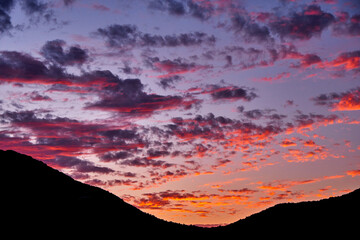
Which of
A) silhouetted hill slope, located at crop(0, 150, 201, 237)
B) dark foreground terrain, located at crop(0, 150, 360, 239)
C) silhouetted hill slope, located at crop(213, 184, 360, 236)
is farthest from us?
silhouetted hill slope, located at crop(0, 150, 201, 237)

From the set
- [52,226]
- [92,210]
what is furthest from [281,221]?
[52,226]

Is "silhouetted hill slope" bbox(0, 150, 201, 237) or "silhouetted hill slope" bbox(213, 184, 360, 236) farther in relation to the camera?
"silhouetted hill slope" bbox(0, 150, 201, 237)

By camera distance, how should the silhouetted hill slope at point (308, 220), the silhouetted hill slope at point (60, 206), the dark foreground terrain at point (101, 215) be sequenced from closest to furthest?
the dark foreground terrain at point (101, 215) < the silhouetted hill slope at point (308, 220) < the silhouetted hill slope at point (60, 206)

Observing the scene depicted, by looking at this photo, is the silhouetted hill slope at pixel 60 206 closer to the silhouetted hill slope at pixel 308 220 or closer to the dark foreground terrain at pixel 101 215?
the dark foreground terrain at pixel 101 215

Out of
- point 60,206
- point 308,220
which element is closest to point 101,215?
point 60,206

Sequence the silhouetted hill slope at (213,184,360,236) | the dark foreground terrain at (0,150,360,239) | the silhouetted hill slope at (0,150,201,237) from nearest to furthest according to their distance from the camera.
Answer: the dark foreground terrain at (0,150,360,239)
the silhouetted hill slope at (213,184,360,236)
the silhouetted hill slope at (0,150,201,237)

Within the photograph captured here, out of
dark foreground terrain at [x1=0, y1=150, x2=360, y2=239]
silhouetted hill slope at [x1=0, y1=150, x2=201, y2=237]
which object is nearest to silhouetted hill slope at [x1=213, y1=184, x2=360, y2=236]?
dark foreground terrain at [x1=0, y1=150, x2=360, y2=239]

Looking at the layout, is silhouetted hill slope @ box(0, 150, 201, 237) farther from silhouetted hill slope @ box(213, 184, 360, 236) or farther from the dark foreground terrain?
silhouetted hill slope @ box(213, 184, 360, 236)

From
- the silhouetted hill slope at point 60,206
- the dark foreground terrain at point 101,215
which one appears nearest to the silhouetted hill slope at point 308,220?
the dark foreground terrain at point 101,215

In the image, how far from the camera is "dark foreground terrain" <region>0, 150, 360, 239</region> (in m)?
61.8

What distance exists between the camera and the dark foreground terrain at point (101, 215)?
6184cm

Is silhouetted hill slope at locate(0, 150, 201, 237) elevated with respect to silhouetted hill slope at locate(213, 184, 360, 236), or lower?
elevated

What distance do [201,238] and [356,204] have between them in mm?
32355

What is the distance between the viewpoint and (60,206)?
233ft
